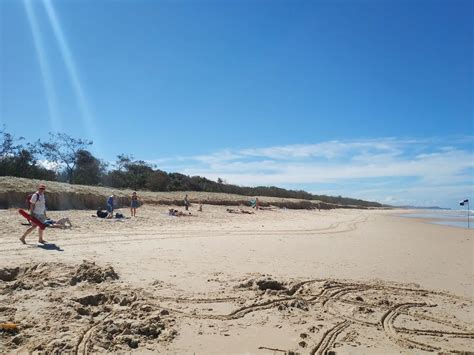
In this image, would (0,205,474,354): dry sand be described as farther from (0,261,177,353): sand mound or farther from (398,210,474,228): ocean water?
(398,210,474,228): ocean water

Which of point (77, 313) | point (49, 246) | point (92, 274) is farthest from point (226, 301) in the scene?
point (49, 246)

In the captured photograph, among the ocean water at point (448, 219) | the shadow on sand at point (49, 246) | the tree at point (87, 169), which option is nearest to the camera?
the shadow on sand at point (49, 246)

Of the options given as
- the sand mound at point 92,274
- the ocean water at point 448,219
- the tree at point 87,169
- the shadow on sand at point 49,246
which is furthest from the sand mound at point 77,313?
the tree at point 87,169

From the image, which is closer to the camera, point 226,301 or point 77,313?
point 77,313

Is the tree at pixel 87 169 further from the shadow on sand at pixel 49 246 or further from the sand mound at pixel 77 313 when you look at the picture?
the sand mound at pixel 77 313

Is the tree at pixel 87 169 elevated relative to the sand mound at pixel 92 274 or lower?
elevated

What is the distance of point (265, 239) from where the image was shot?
13836mm

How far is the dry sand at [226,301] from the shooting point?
183 inches

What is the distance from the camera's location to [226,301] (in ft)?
19.7

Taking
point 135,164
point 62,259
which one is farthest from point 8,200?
point 135,164

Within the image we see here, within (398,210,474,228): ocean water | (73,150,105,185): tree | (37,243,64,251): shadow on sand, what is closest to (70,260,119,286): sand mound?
(37,243,64,251): shadow on sand

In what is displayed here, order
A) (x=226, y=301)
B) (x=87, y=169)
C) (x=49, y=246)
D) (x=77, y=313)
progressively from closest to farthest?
(x=77, y=313) → (x=226, y=301) → (x=49, y=246) → (x=87, y=169)

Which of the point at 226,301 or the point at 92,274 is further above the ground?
the point at 92,274

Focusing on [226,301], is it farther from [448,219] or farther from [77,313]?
[448,219]
